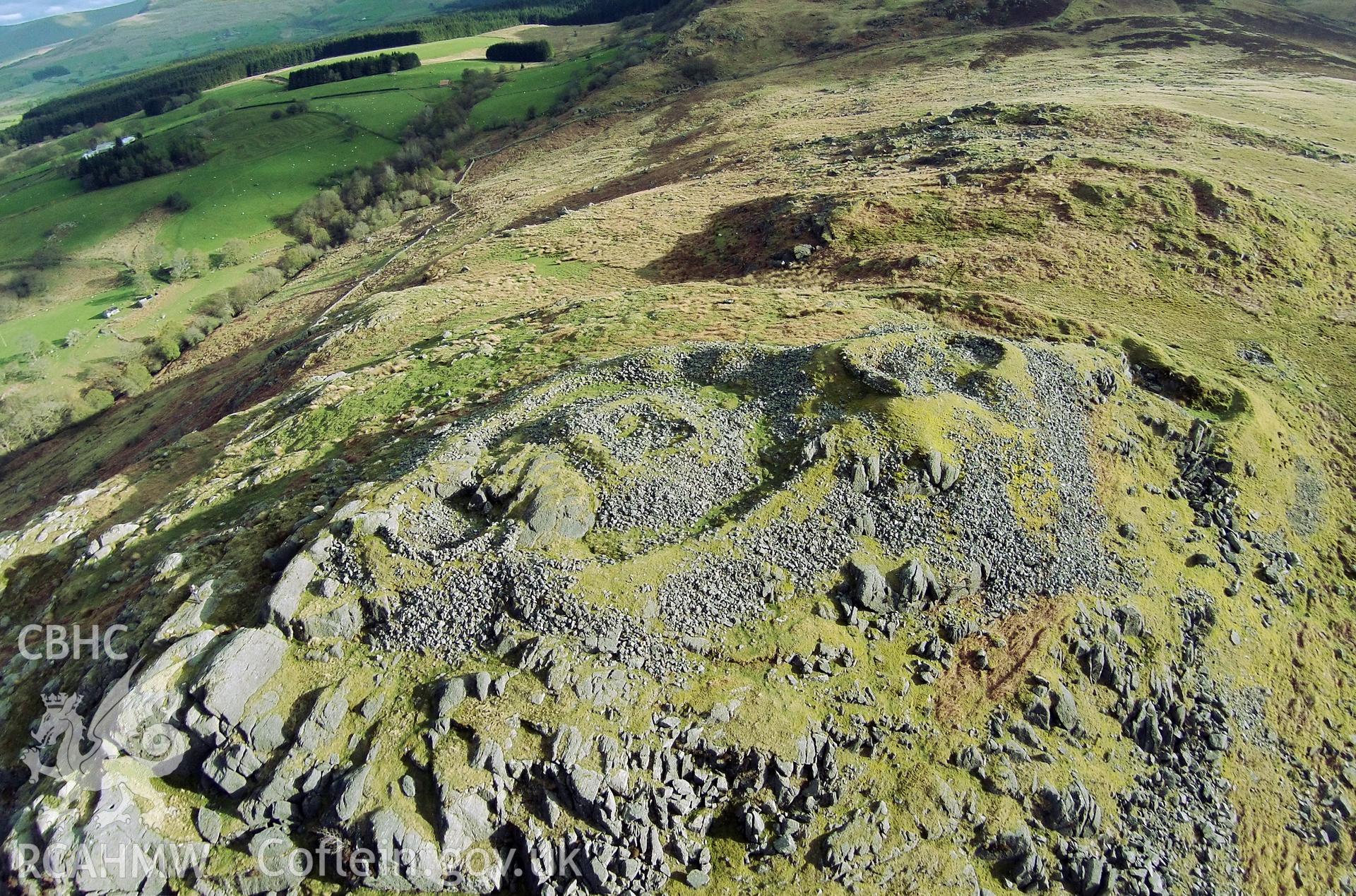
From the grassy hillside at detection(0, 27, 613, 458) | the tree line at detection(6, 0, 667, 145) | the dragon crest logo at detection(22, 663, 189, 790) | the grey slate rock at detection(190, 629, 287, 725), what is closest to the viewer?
the dragon crest logo at detection(22, 663, 189, 790)

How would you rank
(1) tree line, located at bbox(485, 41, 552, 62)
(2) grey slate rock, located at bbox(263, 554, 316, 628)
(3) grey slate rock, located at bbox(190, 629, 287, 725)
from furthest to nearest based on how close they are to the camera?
(1) tree line, located at bbox(485, 41, 552, 62) → (2) grey slate rock, located at bbox(263, 554, 316, 628) → (3) grey slate rock, located at bbox(190, 629, 287, 725)

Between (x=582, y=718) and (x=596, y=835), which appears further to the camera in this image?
(x=582, y=718)

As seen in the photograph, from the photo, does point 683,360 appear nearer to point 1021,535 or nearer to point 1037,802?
point 1021,535

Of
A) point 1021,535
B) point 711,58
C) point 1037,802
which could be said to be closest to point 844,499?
point 1021,535

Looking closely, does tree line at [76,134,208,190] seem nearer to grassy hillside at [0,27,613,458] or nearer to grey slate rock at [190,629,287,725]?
grassy hillside at [0,27,613,458]

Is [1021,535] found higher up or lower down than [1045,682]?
higher up

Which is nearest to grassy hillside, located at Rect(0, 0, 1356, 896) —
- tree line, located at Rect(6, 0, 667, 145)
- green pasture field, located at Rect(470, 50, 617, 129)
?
green pasture field, located at Rect(470, 50, 617, 129)

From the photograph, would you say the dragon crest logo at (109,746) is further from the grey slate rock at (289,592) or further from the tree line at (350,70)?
the tree line at (350,70)
